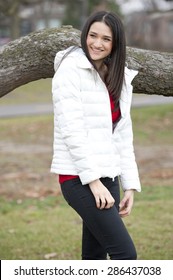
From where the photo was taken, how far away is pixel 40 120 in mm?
15055

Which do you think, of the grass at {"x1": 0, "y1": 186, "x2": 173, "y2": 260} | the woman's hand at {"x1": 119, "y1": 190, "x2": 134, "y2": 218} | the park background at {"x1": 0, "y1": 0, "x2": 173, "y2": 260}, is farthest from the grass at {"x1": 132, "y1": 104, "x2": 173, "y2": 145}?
the woman's hand at {"x1": 119, "y1": 190, "x2": 134, "y2": 218}

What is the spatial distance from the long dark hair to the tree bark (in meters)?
0.83

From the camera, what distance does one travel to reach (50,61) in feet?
13.5

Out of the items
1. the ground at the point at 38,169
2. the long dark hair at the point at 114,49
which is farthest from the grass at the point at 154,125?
the long dark hair at the point at 114,49

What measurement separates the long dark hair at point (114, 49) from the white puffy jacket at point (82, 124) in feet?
0.20

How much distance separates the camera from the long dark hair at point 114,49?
126 inches

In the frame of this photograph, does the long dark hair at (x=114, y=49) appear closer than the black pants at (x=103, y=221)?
No

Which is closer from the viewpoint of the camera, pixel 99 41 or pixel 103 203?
pixel 103 203

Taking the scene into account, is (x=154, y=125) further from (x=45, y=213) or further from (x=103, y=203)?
(x=103, y=203)

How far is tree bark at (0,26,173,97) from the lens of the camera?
161 inches

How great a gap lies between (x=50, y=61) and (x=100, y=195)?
1.37 metres

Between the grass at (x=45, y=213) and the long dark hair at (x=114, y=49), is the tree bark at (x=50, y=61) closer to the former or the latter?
the long dark hair at (x=114, y=49)

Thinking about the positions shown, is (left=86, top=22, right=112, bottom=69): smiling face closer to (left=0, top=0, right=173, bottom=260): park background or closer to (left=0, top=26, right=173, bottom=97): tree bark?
(left=0, top=26, right=173, bottom=97): tree bark

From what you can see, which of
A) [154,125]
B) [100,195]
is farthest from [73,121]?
[154,125]
